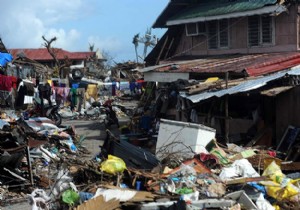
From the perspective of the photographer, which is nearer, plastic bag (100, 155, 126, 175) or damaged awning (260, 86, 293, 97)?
plastic bag (100, 155, 126, 175)

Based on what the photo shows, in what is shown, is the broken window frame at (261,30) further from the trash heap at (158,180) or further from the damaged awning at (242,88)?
the trash heap at (158,180)

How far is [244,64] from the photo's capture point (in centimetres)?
1426

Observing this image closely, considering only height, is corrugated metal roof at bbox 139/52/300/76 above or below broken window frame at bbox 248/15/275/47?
below

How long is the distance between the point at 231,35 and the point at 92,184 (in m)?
10.7

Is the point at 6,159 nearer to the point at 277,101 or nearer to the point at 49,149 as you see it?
the point at 49,149

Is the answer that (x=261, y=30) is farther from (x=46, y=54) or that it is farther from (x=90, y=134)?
(x=46, y=54)

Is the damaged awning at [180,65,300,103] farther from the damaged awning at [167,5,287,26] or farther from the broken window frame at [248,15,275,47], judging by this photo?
the broken window frame at [248,15,275,47]

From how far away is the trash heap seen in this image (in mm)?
7613

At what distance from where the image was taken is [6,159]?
1073 cm

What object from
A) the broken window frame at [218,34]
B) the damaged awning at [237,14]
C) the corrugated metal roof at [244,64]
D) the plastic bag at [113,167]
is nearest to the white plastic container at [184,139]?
the plastic bag at [113,167]

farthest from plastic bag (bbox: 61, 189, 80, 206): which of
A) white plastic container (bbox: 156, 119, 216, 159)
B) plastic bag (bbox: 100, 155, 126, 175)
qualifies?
white plastic container (bbox: 156, 119, 216, 159)

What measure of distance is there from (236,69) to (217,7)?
15.9 ft

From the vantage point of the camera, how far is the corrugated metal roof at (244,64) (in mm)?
13547

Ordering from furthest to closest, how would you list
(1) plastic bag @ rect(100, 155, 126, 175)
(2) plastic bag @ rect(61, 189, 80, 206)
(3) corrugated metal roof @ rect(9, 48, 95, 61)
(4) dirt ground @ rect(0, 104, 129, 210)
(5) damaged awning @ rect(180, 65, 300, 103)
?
1. (3) corrugated metal roof @ rect(9, 48, 95, 61)
2. (5) damaged awning @ rect(180, 65, 300, 103)
3. (4) dirt ground @ rect(0, 104, 129, 210)
4. (1) plastic bag @ rect(100, 155, 126, 175)
5. (2) plastic bag @ rect(61, 189, 80, 206)
